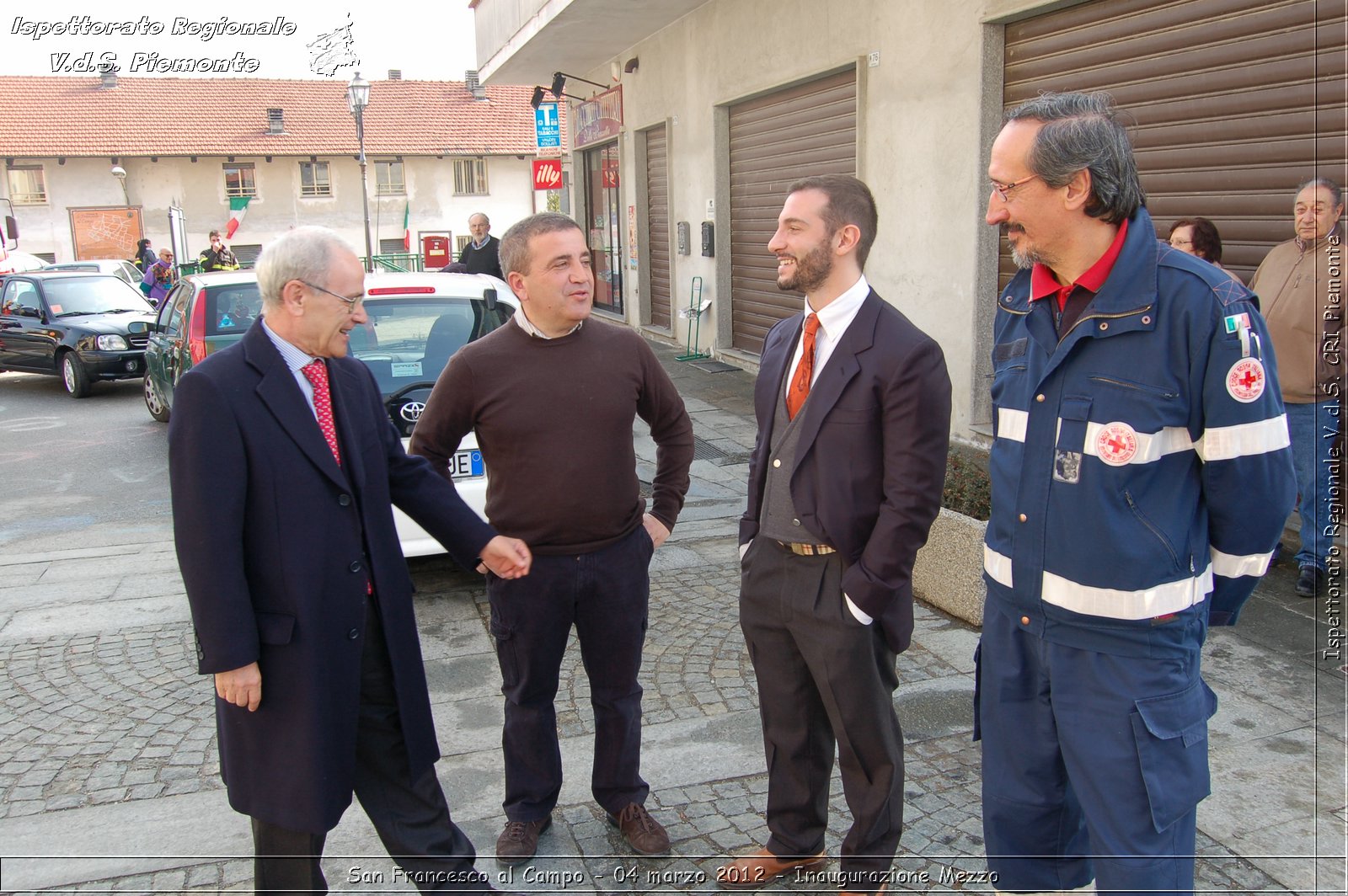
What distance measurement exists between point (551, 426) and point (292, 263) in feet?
3.01

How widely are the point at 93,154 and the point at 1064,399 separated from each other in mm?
43362

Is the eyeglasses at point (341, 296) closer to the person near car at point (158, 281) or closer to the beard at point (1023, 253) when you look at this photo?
the beard at point (1023, 253)

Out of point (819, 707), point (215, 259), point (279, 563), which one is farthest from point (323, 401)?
point (215, 259)

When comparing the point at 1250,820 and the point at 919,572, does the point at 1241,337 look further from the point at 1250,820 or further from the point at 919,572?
the point at 919,572

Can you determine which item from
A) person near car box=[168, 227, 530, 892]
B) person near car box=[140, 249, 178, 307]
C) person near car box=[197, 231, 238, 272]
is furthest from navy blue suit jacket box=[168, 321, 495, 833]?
person near car box=[140, 249, 178, 307]

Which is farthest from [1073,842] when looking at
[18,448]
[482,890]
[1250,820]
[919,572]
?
[18,448]

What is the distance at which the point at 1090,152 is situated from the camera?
227cm

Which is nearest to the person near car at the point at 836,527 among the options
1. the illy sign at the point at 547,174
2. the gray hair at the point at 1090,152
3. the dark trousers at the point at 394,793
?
the gray hair at the point at 1090,152

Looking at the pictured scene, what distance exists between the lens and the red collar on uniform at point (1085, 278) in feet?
7.72

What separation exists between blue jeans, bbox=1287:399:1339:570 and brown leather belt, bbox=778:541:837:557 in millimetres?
3499

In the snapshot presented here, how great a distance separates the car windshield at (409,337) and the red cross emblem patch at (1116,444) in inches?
169

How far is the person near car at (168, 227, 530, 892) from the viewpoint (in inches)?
98.3

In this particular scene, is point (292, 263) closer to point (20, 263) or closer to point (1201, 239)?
point (1201, 239)

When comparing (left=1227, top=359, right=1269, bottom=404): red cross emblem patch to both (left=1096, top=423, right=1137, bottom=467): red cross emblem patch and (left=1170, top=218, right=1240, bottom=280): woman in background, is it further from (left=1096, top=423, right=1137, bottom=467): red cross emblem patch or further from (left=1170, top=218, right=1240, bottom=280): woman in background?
(left=1170, top=218, right=1240, bottom=280): woman in background
